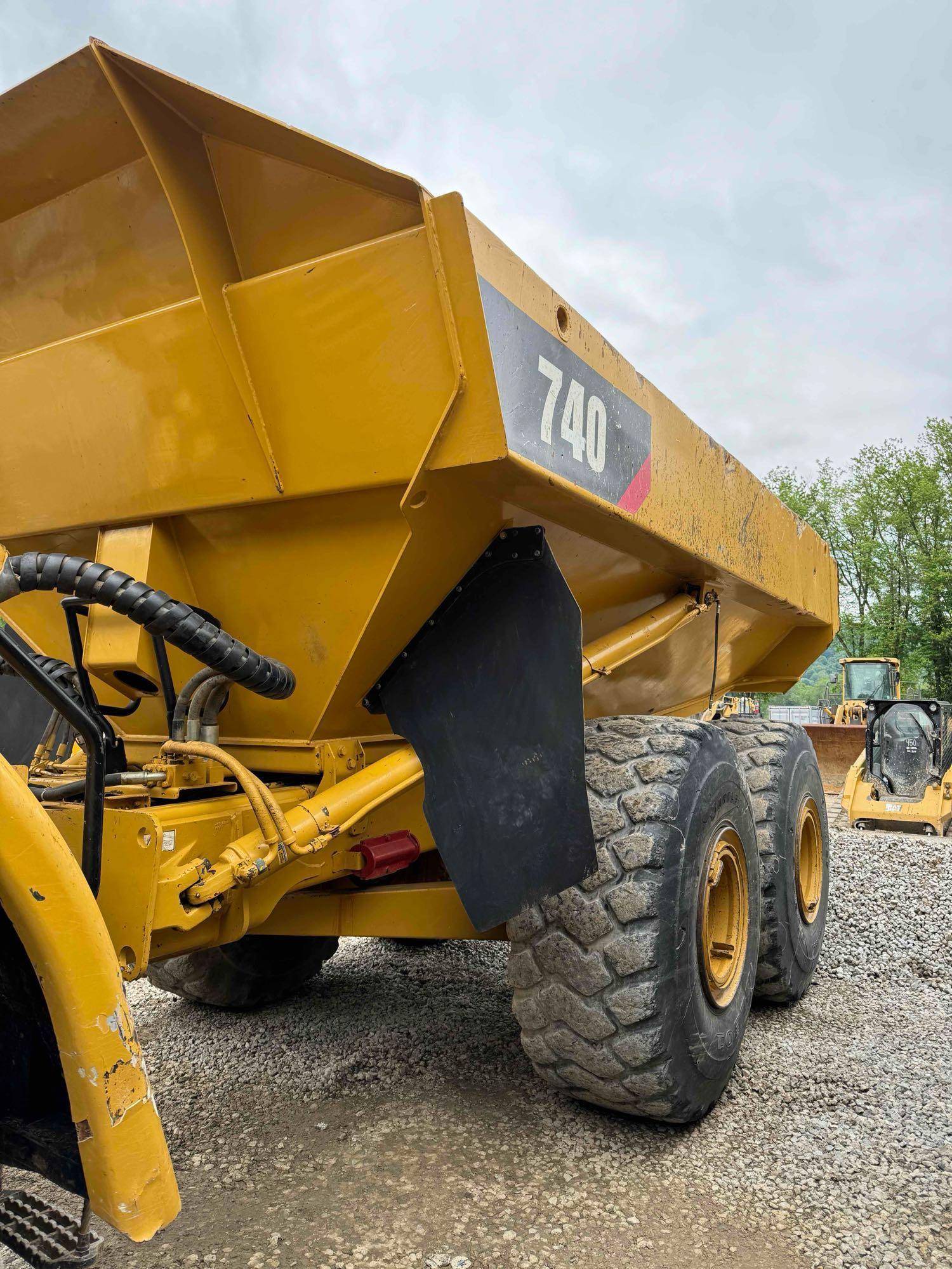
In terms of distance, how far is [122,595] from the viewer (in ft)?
6.44

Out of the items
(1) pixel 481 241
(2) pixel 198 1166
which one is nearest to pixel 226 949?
(2) pixel 198 1166

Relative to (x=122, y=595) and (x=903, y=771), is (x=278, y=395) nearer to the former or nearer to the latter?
(x=122, y=595)

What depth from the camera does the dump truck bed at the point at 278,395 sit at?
1.98 m

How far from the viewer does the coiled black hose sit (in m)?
1.93

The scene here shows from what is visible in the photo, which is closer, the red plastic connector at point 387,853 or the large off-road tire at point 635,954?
the large off-road tire at point 635,954

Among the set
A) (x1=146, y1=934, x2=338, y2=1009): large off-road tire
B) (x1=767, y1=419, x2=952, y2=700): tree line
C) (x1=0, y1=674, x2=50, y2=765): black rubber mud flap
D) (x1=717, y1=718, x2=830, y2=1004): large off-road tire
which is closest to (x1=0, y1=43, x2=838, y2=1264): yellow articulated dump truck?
(x1=0, y1=674, x2=50, y2=765): black rubber mud flap

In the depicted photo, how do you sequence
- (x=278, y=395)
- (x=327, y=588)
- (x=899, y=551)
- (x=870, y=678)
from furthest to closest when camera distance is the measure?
(x=899, y=551), (x=870, y=678), (x=327, y=588), (x=278, y=395)

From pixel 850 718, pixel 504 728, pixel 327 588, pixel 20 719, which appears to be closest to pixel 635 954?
pixel 504 728

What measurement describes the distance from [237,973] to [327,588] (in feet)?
6.56

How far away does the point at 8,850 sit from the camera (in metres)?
1.33

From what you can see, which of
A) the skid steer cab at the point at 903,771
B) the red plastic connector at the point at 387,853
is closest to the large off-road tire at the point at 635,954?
the red plastic connector at the point at 387,853

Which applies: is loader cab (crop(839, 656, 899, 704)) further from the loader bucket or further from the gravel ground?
the gravel ground

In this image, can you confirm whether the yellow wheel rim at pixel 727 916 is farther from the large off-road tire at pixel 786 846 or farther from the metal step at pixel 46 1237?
the metal step at pixel 46 1237

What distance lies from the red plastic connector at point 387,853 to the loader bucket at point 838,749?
1445 cm
